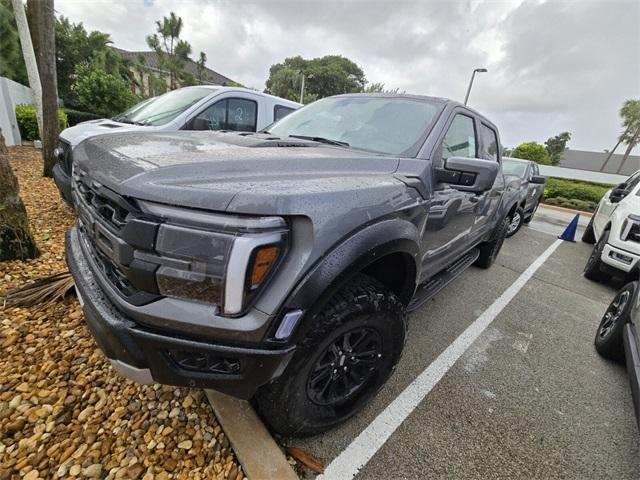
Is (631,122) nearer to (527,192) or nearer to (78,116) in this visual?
(527,192)

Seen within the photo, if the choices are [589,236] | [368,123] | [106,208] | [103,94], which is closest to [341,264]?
[106,208]

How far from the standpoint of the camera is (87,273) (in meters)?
1.47

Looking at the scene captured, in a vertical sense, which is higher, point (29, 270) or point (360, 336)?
point (360, 336)

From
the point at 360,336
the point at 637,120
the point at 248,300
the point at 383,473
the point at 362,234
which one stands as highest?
the point at 637,120

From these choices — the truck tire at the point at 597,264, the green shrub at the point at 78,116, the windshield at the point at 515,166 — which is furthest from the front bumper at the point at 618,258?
the green shrub at the point at 78,116

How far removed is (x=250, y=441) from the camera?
62.4 inches

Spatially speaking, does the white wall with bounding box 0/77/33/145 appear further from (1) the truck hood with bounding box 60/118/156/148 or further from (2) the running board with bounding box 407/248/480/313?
(2) the running board with bounding box 407/248/480/313

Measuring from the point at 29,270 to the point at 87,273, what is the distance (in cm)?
194

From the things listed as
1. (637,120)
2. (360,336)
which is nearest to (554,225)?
(360,336)

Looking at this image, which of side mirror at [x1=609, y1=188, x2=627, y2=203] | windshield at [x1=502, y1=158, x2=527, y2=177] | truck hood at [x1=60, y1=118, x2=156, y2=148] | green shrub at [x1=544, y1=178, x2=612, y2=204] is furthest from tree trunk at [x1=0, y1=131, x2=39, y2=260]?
green shrub at [x1=544, y1=178, x2=612, y2=204]

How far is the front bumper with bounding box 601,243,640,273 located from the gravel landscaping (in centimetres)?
482

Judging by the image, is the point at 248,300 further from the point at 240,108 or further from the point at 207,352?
the point at 240,108

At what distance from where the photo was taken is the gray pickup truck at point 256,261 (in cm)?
108

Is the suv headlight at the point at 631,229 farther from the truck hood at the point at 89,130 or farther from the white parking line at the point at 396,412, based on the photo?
the truck hood at the point at 89,130
